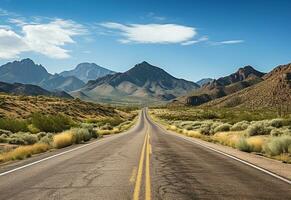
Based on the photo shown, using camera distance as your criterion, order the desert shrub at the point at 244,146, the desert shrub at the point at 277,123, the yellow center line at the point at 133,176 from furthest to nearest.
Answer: the desert shrub at the point at 277,123
the desert shrub at the point at 244,146
the yellow center line at the point at 133,176

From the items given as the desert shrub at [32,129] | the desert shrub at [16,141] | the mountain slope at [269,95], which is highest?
the mountain slope at [269,95]

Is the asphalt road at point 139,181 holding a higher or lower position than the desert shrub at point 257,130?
lower

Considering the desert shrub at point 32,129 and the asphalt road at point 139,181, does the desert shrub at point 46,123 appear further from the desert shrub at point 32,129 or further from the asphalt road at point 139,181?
the asphalt road at point 139,181

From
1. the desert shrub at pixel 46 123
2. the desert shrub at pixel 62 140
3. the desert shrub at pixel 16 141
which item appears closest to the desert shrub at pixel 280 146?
the desert shrub at pixel 62 140

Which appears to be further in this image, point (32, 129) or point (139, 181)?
point (32, 129)

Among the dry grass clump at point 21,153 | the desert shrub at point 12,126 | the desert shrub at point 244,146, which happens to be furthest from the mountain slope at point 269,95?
the dry grass clump at point 21,153

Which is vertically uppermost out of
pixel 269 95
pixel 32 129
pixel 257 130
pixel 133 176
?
pixel 269 95

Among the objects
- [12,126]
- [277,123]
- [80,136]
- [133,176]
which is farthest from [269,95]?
[133,176]

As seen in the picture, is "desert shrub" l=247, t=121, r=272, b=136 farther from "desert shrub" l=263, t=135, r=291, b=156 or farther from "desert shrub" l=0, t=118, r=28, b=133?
"desert shrub" l=0, t=118, r=28, b=133

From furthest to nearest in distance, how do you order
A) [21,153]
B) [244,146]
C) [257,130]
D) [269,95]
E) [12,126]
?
[269,95] < [12,126] < [257,130] < [244,146] < [21,153]

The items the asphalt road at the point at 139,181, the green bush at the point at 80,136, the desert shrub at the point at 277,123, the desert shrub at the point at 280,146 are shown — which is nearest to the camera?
the asphalt road at the point at 139,181

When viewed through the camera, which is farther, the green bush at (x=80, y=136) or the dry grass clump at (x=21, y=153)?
the green bush at (x=80, y=136)

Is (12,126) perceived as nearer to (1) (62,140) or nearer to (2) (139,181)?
(1) (62,140)

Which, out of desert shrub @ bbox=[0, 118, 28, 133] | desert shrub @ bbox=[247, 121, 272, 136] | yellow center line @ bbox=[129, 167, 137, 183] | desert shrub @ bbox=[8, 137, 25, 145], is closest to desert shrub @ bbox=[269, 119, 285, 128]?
desert shrub @ bbox=[247, 121, 272, 136]
